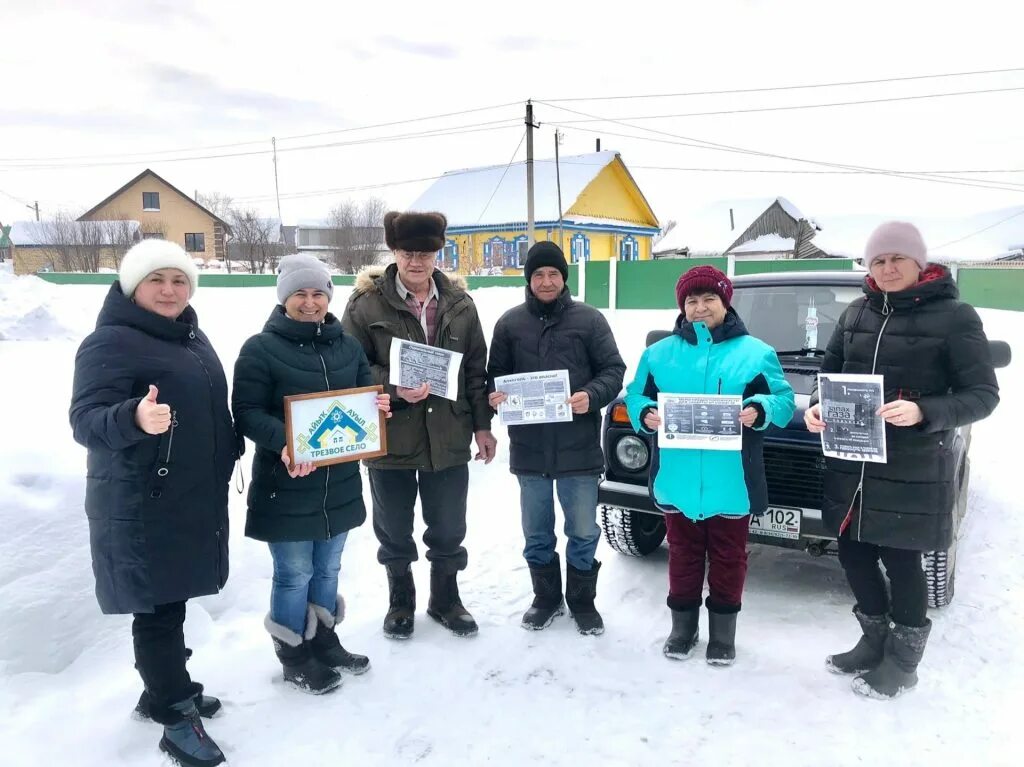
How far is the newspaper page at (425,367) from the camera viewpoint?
3188 mm

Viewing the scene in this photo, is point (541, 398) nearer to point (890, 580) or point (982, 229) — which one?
point (890, 580)

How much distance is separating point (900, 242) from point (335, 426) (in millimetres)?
2385

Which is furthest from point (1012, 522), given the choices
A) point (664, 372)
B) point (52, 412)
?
point (52, 412)

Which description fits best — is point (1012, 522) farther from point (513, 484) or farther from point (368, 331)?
point (368, 331)

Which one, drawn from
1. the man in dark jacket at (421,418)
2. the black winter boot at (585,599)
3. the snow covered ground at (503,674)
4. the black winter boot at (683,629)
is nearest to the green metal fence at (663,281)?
the snow covered ground at (503,674)

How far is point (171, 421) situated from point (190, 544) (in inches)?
18.1

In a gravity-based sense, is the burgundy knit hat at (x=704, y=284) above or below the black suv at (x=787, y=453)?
above

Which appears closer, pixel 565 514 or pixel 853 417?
pixel 853 417

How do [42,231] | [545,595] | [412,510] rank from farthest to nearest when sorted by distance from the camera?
[42,231], [545,595], [412,510]

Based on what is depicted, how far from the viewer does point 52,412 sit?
4891 millimetres

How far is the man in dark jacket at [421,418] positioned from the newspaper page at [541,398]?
0.94ft

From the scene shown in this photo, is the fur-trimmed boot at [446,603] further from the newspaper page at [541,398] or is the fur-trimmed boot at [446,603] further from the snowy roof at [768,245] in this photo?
the snowy roof at [768,245]

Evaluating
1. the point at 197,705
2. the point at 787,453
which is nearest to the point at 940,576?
the point at 787,453

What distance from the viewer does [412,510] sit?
3533mm
